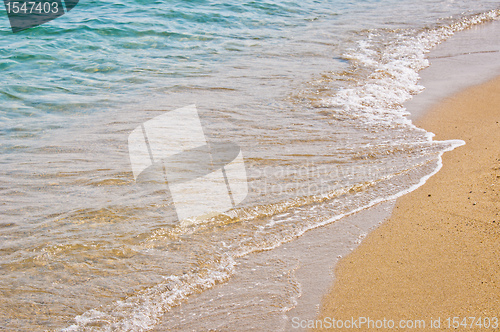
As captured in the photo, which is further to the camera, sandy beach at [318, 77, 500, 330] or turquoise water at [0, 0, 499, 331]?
turquoise water at [0, 0, 499, 331]

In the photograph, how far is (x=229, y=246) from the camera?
3029 mm

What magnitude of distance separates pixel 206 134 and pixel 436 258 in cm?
277

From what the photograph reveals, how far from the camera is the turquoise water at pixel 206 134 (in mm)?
2674

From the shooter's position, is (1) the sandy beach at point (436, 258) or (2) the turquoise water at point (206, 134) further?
(2) the turquoise water at point (206, 134)

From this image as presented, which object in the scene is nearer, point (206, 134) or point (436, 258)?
point (436, 258)

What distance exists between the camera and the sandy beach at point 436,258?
2465 mm

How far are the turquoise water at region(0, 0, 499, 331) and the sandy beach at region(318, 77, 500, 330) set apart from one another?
0.27 meters

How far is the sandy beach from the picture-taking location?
2.46 m

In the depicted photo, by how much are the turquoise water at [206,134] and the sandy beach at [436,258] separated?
10.8 inches

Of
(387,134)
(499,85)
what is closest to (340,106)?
(387,134)

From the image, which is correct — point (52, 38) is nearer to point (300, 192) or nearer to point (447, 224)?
point (300, 192)

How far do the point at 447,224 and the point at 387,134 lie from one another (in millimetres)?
1735

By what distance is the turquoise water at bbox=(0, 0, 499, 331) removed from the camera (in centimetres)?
267

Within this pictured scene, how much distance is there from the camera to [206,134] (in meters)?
4.74
